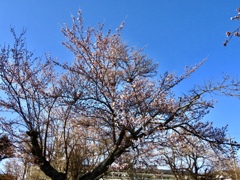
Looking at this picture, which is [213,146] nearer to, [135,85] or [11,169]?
[135,85]

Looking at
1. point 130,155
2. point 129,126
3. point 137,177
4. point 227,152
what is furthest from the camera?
point 137,177

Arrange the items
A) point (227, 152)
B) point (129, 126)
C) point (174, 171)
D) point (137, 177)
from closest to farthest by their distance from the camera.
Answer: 1. point (129, 126)
2. point (227, 152)
3. point (137, 177)
4. point (174, 171)

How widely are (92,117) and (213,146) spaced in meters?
3.72

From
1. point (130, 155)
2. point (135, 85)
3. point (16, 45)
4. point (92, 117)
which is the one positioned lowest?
point (130, 155)

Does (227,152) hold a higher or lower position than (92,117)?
lower

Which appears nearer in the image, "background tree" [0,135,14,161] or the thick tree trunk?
the thick tree trunk

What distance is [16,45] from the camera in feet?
27.6

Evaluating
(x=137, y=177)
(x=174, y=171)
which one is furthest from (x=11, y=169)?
(x=174, y=171)

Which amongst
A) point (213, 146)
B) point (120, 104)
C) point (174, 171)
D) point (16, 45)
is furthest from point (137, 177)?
point (16, 45)

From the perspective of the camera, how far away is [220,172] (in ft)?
65.9

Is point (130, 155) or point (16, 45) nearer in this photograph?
point (16, 45)

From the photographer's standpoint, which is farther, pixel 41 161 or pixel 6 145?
pixel 6 145

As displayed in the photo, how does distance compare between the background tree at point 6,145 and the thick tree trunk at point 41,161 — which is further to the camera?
the background tree at point 6,145

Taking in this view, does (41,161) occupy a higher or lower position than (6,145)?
lower
